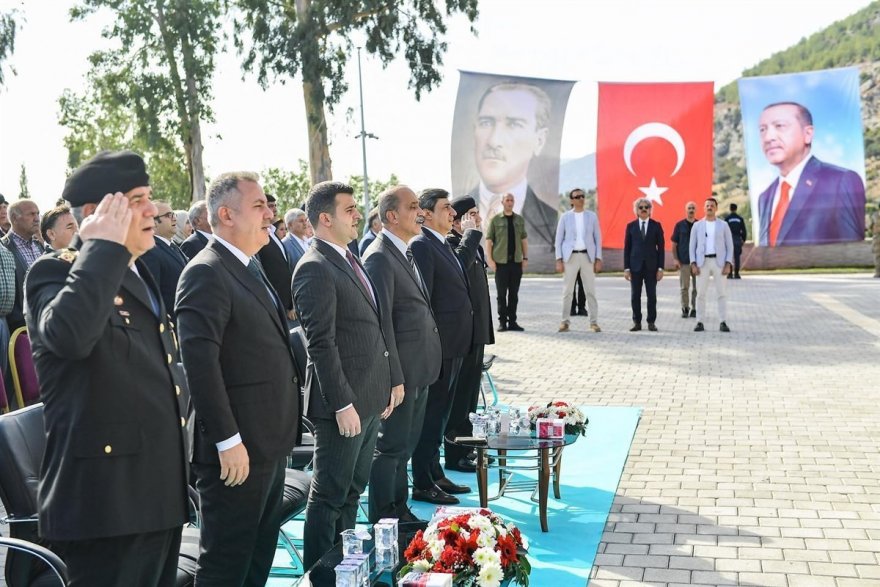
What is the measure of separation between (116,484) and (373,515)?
2661 millimetres

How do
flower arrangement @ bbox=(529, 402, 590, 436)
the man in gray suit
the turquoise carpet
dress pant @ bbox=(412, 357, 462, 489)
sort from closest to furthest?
the turquoise carpet
flower arrangement @ bbox=(529, 402, 590, 436)
dress pant @ bbox=(412, 357, 462, 489)
the man in gray suit

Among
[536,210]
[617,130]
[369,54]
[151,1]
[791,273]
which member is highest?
[151,1]

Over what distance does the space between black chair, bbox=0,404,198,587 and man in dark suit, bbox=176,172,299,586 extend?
0.74 feet

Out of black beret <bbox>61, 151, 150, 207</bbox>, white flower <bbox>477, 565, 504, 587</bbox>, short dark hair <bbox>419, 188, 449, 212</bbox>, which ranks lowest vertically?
white flower <bbox>477, 565, 504, 587</bbox>

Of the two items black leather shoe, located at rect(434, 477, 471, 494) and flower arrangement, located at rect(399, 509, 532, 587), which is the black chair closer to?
flower arrangement, located at rect(399, 509, 532, 587)


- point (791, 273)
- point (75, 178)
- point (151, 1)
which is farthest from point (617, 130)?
point (75, 178)

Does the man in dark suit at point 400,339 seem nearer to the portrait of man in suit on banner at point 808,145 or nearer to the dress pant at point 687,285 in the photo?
the dress pant at point 687,285

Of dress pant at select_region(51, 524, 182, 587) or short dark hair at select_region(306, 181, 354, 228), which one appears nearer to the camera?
dress pant at select_region(51, 524, 182, 587)

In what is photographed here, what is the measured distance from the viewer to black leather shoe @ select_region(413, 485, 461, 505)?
6281 millimetres

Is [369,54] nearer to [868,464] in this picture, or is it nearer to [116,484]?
[868,464]

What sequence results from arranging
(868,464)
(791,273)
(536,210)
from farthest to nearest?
(791,273) < (536,210) < (868,464)

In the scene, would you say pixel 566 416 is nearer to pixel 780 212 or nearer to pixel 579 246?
pixel 579 246

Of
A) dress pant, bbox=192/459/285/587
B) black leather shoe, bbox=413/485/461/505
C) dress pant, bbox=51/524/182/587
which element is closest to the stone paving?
black leather shoe, bbox=413/485/461/505

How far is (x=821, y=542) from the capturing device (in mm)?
5301
